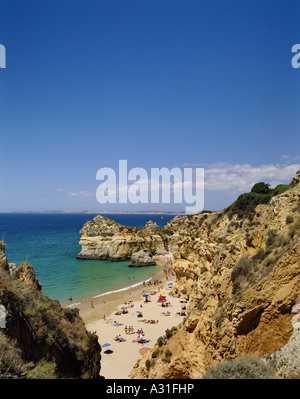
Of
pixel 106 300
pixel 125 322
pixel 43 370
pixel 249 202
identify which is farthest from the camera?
pixel 106 300

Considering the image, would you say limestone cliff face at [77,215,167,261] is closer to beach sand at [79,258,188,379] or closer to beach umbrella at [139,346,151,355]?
beach sand at [79,258,188,379]

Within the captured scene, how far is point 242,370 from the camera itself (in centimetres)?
605

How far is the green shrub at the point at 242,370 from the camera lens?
581cm

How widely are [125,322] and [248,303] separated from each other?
793 inches

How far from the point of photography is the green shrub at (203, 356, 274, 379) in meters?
5.81

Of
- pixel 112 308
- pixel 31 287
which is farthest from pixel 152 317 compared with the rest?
pixel 31 287

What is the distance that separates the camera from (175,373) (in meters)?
10.8

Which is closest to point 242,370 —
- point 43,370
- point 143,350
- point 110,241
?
point 43,370

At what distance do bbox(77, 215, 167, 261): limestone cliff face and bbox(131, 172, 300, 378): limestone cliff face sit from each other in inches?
1621

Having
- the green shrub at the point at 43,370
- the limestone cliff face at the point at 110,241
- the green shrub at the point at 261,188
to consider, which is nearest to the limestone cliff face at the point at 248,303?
the green shrub at the point at 43,370

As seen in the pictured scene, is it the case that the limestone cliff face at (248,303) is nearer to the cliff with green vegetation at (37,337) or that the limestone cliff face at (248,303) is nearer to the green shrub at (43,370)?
the cliff with green vegetation at (37,337)

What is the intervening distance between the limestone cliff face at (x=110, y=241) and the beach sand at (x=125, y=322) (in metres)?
19.4

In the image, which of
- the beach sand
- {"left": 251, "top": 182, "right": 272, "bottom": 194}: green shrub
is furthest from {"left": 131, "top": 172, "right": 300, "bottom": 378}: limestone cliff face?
{"left": 251, "top": 182, "right": 272, "bottom": 194}: green shrub

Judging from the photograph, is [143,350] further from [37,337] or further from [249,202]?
[249,202]
